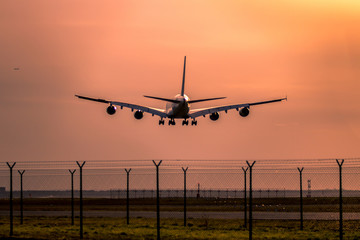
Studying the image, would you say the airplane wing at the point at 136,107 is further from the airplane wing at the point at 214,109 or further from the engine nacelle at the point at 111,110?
the airplane wing at the point at 214,109

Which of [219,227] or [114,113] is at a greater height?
[114,113]

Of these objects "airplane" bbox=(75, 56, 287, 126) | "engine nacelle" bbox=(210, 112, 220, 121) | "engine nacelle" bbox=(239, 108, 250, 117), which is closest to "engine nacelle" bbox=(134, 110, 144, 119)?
"airplane" bbox=(75, 56, 287, 126)

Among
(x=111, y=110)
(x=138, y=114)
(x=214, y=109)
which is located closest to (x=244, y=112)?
(x=214, y=109)

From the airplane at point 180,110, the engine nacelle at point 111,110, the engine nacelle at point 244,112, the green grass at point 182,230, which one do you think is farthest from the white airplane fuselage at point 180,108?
the green grass at point 182,230

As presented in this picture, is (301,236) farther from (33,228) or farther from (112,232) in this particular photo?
(33,228)

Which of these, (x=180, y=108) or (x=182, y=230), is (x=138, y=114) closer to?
(x=180, y=108)

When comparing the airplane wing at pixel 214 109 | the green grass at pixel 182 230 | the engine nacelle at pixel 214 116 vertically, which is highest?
the airplane wing at pixel 214 109

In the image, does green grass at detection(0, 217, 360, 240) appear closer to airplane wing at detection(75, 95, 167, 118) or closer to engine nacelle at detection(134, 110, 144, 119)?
engine nacelle at detection(134, 110, 144, 119)

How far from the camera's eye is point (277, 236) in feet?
157

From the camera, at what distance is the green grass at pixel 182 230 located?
47188 mm

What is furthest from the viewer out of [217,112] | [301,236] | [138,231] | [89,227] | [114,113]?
[217,112]

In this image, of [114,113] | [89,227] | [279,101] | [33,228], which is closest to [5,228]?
[33,228]

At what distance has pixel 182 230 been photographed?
52500 millimetres

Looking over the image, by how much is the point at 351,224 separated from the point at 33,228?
24.5 m
